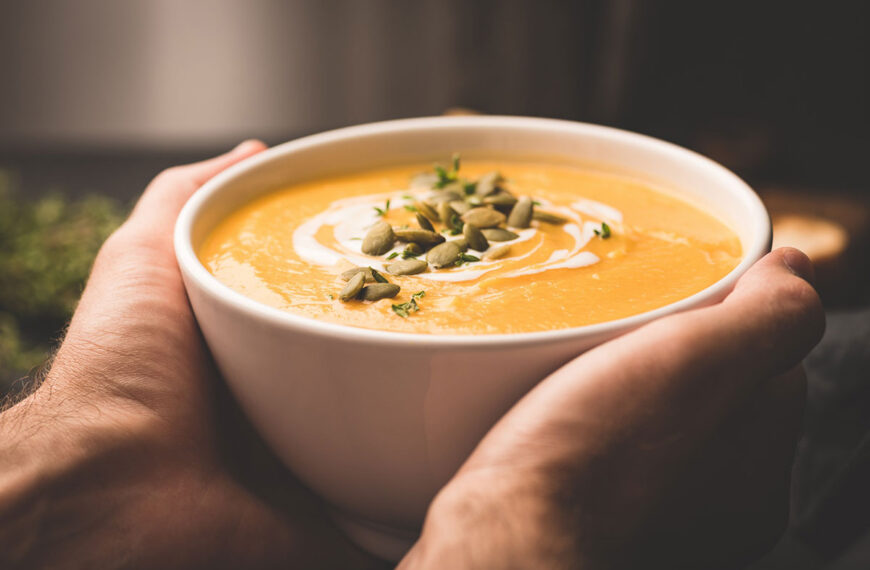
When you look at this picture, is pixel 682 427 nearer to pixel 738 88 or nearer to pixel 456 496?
pixel 456 496

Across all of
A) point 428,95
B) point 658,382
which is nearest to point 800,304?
point 658,382

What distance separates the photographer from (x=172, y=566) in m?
1.01

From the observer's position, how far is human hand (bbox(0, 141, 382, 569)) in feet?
3.08

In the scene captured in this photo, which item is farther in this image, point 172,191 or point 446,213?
point 172,191

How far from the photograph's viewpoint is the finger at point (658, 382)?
790 mm

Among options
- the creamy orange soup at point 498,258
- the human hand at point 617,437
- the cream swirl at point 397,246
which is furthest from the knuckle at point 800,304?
the cream swirl at point 397,246

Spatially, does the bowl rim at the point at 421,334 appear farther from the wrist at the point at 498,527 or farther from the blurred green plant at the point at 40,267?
the blurred green plant at the point at 40,267

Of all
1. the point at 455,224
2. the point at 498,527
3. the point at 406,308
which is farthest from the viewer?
the point at 455,224

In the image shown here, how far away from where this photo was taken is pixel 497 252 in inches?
41.9

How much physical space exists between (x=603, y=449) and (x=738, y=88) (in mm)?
2435

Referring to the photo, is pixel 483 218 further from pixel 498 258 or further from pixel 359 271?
pixel 359 271

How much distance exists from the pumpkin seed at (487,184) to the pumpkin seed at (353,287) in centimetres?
35

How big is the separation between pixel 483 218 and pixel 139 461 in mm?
528

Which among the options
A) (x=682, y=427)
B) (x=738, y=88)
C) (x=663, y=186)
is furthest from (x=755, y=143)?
(x=682, y=427)
